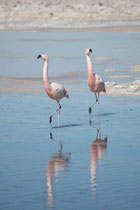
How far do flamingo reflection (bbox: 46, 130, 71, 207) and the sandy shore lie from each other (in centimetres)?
3690

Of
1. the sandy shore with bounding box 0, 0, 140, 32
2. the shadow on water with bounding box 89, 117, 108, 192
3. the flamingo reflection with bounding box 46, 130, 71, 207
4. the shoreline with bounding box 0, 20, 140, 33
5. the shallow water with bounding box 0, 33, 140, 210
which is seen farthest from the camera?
the sandy shore with bounding box 0, 0, 140, 32

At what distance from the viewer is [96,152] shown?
8.97 m

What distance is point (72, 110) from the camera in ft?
41.0

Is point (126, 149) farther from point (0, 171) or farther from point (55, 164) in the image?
point (0, 171)

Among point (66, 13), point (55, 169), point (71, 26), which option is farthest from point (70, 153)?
point (66, 13)

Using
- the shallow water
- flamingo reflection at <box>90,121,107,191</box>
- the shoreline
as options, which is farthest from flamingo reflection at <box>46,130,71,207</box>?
the shoreline

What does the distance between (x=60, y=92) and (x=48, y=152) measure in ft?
9.96

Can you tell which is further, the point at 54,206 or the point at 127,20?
the point at 127,20

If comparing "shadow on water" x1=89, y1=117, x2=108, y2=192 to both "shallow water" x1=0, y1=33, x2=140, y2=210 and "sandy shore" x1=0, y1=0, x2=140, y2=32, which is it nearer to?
"shallow water" x1=0, y1=33, x2=140, y2=210

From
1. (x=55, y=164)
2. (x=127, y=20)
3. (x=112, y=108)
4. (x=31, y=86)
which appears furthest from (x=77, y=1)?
(x=55, y=164)

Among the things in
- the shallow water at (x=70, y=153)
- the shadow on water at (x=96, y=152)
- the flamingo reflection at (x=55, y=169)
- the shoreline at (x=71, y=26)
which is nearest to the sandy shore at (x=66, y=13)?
the shoreline at (x=71, y=26)

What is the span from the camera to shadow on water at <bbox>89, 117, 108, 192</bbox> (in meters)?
7.56

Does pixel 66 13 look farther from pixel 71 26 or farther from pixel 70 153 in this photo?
pixel 70 153

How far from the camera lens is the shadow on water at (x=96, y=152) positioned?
297 inches
